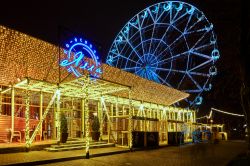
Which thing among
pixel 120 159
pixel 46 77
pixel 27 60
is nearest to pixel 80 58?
pixel 46 77

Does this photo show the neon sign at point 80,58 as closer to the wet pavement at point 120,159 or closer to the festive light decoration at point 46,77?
the festive light decoration at point 46,77

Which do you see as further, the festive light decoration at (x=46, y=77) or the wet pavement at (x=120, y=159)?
the festive light decoration at (x=46, y=77)

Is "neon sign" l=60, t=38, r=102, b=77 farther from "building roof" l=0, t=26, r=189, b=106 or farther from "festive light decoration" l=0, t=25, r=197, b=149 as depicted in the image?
"building roof" l=0, t=26, r=189, b=106

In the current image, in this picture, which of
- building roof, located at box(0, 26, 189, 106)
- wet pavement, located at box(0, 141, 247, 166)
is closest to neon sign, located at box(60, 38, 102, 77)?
building roof, located at box(0, 26, 189, 106)

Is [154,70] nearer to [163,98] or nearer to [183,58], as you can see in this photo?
[183,58]

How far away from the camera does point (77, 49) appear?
59.1 ft

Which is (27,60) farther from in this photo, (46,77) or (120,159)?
(120,159)

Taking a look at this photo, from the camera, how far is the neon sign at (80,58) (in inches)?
681

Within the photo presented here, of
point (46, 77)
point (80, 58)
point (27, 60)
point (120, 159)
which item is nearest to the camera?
point (120, 159)

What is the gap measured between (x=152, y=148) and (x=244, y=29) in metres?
9.50

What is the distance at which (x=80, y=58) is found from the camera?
17766 mm

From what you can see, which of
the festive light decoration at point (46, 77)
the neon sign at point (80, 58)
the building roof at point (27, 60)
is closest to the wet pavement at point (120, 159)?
the festive light decoration at point (46, 77)

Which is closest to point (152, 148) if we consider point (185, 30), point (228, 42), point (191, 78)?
point (228, 42)

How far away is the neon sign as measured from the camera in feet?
56.7
